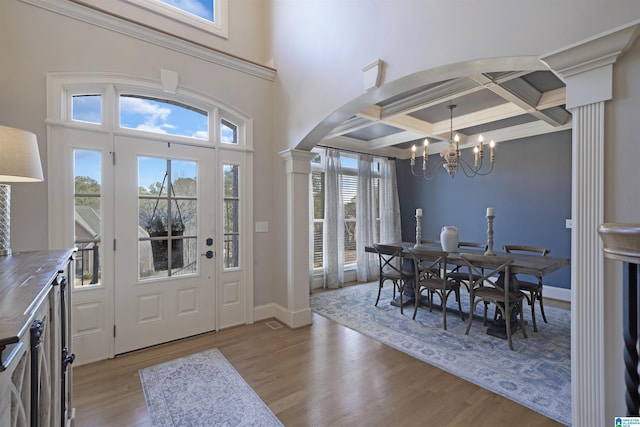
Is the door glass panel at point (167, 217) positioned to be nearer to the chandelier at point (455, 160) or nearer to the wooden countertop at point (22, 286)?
the wooden countertop at point (22, 286)

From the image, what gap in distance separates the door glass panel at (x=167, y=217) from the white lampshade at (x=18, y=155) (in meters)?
1.35

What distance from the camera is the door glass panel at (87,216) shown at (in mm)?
2648

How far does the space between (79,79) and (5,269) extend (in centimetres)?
219

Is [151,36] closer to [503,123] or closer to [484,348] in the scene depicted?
[484,348]

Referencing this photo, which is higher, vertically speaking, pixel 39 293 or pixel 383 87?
pixel 383 87

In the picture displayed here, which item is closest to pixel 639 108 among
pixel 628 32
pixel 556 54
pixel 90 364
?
pixel 628 32

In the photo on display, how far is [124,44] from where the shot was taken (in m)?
2.83

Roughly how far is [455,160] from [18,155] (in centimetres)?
419

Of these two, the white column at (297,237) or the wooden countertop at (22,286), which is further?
the white column at (297,237)

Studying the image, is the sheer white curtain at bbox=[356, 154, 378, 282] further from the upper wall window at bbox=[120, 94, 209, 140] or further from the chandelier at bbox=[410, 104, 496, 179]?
the upper wall window at bbox=[120, 94, 209, 140]

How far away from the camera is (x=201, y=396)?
7.11ft

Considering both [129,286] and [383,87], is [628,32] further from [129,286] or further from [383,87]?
[129,286]

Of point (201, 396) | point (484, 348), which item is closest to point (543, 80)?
point (484, 348)

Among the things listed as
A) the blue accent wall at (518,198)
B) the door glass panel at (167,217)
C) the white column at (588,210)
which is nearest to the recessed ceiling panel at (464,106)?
the blue accent wall at (518,198)
